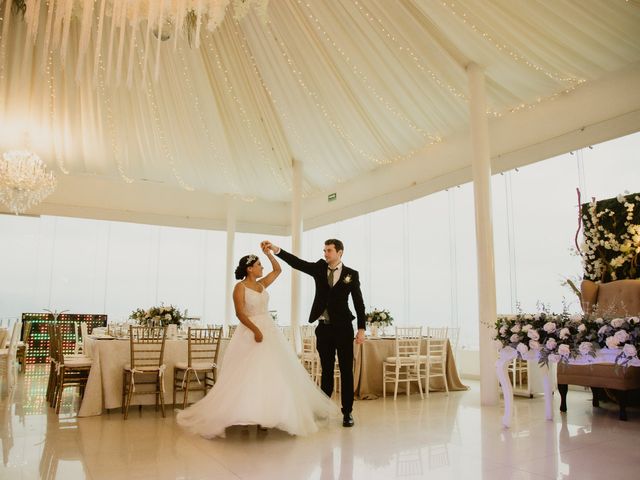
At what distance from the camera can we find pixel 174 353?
616cm

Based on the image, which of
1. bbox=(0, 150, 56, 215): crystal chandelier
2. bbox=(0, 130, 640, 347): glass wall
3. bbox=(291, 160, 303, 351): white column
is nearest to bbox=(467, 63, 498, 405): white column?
bbox=(0, 130, 640, 347): glass wall

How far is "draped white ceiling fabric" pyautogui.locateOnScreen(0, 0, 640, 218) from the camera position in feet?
22.0

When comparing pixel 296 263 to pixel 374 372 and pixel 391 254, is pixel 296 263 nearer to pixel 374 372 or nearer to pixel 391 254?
pixel 374 372

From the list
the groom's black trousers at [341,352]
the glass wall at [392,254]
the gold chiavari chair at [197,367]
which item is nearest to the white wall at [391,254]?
the glass wall at [392,254]

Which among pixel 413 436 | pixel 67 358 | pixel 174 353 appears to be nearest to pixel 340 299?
pixel 413 436

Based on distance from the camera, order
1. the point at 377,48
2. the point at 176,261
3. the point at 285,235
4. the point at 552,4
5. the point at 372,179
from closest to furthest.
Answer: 1. the point at 552,4
2. the point at 377,48
3. the point at 372,179
4. the point at 176,261
5. the point at 285,235

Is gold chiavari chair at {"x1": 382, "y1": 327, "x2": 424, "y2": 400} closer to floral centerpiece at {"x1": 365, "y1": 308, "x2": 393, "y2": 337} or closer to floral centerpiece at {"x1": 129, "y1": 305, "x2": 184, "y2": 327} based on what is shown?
floral centerpiece at {"x1": 365, "y1": 308, "x2": 393, "y2": 337}

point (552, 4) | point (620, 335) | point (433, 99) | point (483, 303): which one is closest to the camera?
point (620, 335)

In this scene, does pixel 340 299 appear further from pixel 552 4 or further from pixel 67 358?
pixel 552 4

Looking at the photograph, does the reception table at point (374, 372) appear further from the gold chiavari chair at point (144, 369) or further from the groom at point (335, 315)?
the gold chiavari chair at point (144, 369)

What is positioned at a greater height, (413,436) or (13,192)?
(13,192)

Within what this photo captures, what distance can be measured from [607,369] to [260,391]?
3708 millimetres

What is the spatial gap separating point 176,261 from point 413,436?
1086 cm

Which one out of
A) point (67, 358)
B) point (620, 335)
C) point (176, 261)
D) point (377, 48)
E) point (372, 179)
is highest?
point (377, 48)
